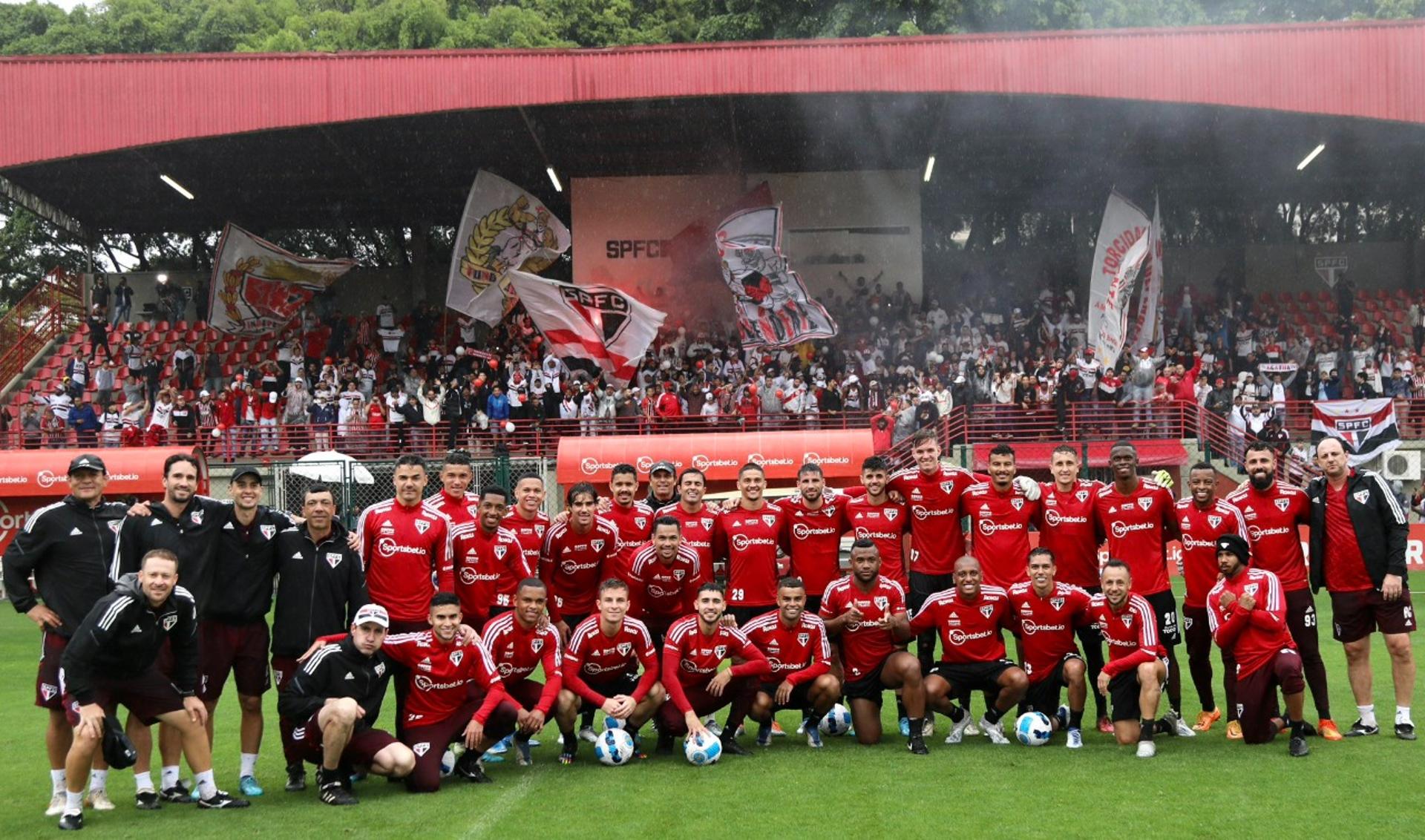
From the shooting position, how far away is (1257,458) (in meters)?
9.45

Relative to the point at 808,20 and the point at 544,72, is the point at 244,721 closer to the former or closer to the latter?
the point at 544,72

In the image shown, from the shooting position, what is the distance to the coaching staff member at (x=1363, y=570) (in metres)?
8.92

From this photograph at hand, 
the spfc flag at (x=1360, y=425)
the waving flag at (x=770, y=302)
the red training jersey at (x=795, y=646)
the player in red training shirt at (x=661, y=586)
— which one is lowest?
the red training jersey at (x=795, y=646)

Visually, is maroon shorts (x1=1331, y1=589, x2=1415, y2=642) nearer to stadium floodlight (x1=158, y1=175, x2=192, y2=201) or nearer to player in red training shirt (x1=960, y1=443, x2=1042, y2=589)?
player in red training shirt (x1=960, y1=443, x2=1042, y2=589)

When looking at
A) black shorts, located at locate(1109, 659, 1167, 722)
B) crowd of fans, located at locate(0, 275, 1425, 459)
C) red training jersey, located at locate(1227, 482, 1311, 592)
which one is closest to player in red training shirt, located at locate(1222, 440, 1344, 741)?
red training jersey, located at locate(1227, 482, 1311, 592)

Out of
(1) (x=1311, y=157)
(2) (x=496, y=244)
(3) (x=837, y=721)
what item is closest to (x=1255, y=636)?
(3) (x=837, y=721)

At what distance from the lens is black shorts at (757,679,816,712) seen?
30.1 ft

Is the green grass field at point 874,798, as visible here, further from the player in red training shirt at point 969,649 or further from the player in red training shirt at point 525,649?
the player in red training shirt at point 525,649

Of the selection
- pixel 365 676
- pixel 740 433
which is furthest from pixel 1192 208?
pixel 365 676

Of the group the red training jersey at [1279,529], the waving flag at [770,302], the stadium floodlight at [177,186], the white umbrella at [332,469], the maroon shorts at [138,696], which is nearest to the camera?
the maroon shorts at [138,696]

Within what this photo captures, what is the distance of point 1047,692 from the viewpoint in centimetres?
923

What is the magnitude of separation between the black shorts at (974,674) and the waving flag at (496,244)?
62.6ft

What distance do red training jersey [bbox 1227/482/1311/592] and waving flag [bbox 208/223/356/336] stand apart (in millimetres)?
22250

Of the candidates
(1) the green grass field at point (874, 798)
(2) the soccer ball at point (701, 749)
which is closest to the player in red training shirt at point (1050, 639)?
(1) the green grass field at point (874, 798)
